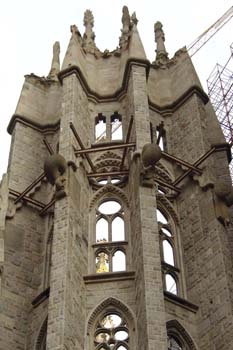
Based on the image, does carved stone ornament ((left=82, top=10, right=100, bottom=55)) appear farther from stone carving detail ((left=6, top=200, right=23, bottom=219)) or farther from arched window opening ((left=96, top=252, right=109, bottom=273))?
arched window opening ((left=96, top=252, right=109, bottom=273))

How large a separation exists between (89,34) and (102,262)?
1155 cm

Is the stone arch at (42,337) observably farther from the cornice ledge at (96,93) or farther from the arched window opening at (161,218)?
the cornice ledge at (96,93)

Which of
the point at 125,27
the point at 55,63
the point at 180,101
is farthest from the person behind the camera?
the point at 55,63

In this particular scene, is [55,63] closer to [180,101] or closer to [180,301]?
[180,101]

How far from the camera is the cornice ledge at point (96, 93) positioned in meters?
25.5

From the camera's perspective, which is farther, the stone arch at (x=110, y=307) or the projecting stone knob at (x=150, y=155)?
the projecting stone knob at (x=150, y=155)

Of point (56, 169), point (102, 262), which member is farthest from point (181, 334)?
point (56, 169)

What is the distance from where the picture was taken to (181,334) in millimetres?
19859

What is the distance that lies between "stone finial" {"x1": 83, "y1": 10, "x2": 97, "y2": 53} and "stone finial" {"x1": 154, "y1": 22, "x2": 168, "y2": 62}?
239 centimetres

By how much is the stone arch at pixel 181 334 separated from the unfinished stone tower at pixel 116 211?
35 millimetres

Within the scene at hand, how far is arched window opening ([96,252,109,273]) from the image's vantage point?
69.8 ft

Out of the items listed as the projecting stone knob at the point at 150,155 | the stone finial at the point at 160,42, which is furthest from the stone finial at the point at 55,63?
the projecting stone knob at the point at 150,155

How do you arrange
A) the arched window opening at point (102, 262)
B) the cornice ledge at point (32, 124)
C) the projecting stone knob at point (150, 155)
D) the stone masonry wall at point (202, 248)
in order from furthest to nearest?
the cornice ledge at point (32, 124)
the arched window opening at point (102, 262)
the projecting stone knob at point (150, 155)
the stone masonry wall at point (202, 248)

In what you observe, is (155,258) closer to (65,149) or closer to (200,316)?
(200,316)
